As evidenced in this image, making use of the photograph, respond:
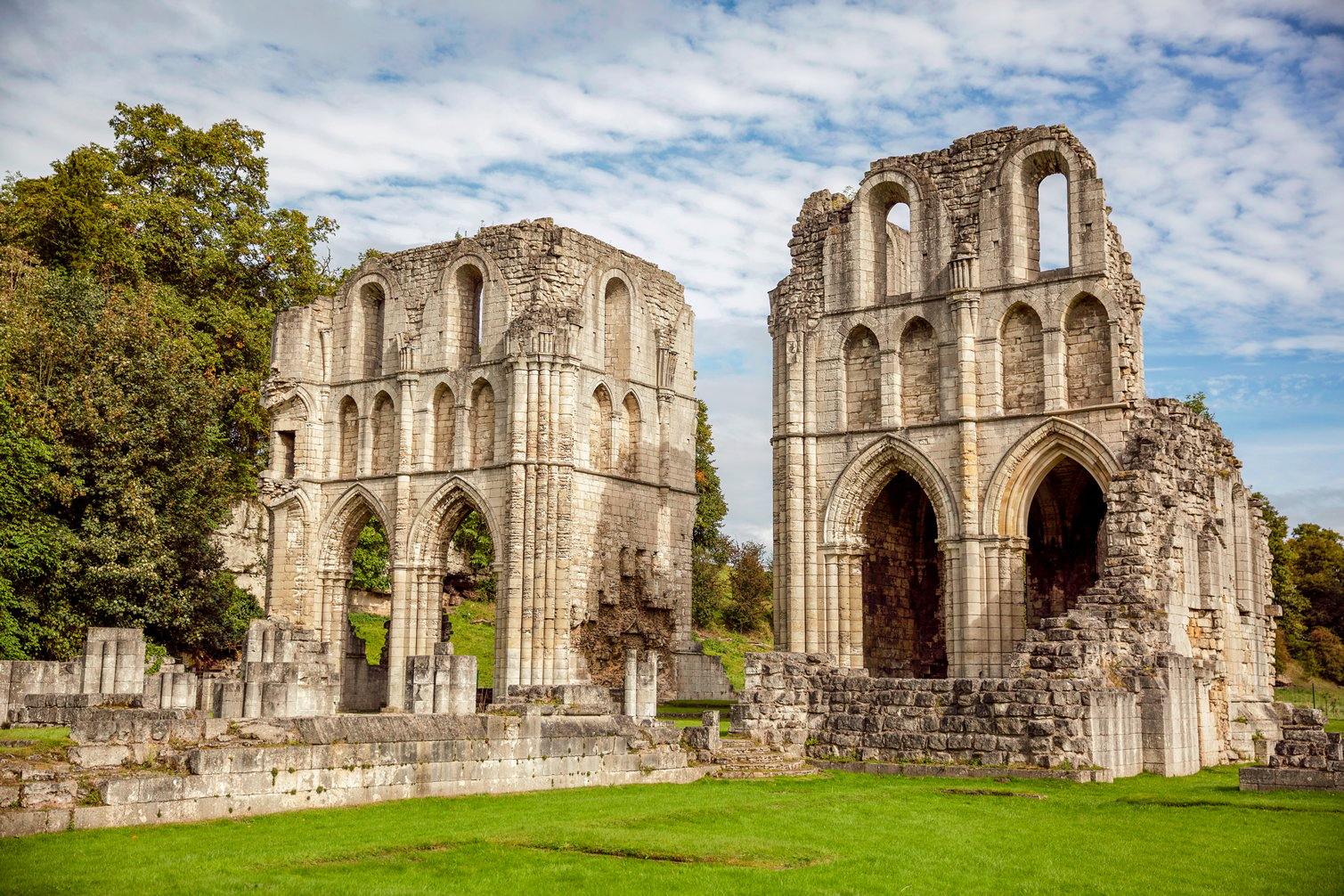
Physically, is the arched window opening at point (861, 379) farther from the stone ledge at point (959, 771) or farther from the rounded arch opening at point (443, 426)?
the rounded arch opening at point (443, 426)

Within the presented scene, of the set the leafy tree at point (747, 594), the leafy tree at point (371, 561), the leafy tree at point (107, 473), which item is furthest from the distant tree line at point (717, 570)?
the leafy tree at point (107, 473)

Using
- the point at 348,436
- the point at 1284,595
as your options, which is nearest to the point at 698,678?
the point at 348,436

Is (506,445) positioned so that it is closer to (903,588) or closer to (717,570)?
(903,588)

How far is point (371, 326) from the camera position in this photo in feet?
110

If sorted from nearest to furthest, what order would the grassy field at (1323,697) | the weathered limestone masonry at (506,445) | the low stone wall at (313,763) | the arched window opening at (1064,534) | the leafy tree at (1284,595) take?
the low stone wall at (313,763) → the arched window opening at (1064,534) → the weathered limestone masonry at (506,445) → the grassy field at (1323,697) → the leafy tree at (1284,595)

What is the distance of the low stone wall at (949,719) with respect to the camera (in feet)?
56.7

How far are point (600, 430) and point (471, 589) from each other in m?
15.6

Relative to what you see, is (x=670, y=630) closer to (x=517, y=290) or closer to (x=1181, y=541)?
(x=517, y=290)

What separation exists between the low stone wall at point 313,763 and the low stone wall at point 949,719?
2.87 metres

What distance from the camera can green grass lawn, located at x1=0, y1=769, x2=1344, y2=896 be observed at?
9500mm

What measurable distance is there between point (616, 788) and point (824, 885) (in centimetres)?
691

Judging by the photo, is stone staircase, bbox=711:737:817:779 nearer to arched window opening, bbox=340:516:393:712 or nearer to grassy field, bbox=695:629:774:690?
arched window opening, bbox=340:516:393:712

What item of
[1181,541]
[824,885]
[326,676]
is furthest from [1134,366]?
[824,885]

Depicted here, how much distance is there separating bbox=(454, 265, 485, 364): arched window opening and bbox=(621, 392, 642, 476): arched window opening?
11.9ft
